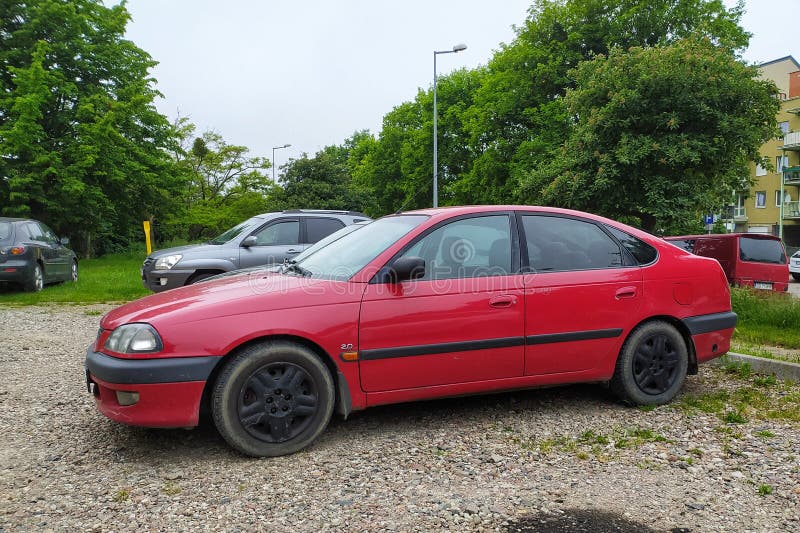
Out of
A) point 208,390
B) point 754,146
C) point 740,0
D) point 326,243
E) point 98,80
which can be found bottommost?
point 208,390

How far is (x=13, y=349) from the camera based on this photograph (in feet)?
22.2

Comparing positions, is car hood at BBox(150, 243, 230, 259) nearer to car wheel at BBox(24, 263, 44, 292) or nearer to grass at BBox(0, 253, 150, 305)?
→ grass at BBox(0, 253, 150, 305)

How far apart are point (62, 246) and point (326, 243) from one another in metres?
11.4

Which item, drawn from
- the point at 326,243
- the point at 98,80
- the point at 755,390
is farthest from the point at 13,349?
the point at 98,80

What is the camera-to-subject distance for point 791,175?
44562 millimetres

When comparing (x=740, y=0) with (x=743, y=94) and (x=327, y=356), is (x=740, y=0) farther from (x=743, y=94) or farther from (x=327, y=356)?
(x=327, y=356)

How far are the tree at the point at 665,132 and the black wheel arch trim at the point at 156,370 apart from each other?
16.3 meters

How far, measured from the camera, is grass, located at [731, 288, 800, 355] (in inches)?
286

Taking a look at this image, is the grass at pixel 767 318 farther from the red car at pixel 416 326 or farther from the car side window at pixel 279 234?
the car side window at pixel 279 234

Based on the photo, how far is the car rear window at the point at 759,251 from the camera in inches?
503

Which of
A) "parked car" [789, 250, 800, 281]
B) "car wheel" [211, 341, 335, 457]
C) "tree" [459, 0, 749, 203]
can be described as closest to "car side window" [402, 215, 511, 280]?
"car wheel" [211, 341, 335, 457]

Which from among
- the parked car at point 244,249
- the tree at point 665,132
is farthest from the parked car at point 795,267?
the parked car at point 244,249

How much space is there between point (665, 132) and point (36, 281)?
17.0 meters

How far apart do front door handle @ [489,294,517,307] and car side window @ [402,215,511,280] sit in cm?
17
